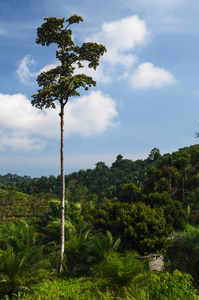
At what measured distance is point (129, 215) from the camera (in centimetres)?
1371

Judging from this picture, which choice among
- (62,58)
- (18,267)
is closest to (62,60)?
(62,58)

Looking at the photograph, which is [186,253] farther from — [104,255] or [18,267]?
[18,267]

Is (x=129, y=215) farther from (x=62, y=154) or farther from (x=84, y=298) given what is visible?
(x=84, y=298)

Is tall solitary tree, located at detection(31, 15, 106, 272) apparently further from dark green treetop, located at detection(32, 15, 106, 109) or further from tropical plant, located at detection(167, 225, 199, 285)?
tropical plant, located at detection(167, 225, 199, 285)

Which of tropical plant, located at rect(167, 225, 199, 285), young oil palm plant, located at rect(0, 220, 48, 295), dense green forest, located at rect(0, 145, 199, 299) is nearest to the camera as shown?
dense green forest, located at rect(0, 145, 199, 299)

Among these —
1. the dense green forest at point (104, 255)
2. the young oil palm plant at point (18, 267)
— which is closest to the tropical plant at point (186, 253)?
the dense green forest at point (104, 255)

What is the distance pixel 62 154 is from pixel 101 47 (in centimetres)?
541

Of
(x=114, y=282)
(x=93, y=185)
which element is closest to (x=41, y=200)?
(x=93, y=185)

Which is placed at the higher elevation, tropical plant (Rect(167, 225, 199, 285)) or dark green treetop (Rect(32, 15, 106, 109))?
dark green treetop (Rect(32, 15, 106, 109))

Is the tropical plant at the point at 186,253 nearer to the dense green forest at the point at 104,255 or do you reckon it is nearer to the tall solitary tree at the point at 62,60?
the dense green forest at the point at 104,255

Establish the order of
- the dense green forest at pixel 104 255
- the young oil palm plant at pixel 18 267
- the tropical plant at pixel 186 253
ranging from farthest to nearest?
the tropical plant at pixel 186 253 → the young oil palm plant at pixel 18 267 → the dense green forest at pixel 104 255

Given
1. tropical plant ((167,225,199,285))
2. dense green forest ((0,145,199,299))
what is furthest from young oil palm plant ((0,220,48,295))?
tropical plant ((167,225,199,285))

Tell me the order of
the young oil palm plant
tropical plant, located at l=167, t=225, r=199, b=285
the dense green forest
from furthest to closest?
tropical plant, located at l=167, t=225, r=199, b=285
the young oil palm plant
the dense green forest

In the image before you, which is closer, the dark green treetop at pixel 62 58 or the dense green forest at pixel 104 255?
the dense green forest at pixel 104 255
